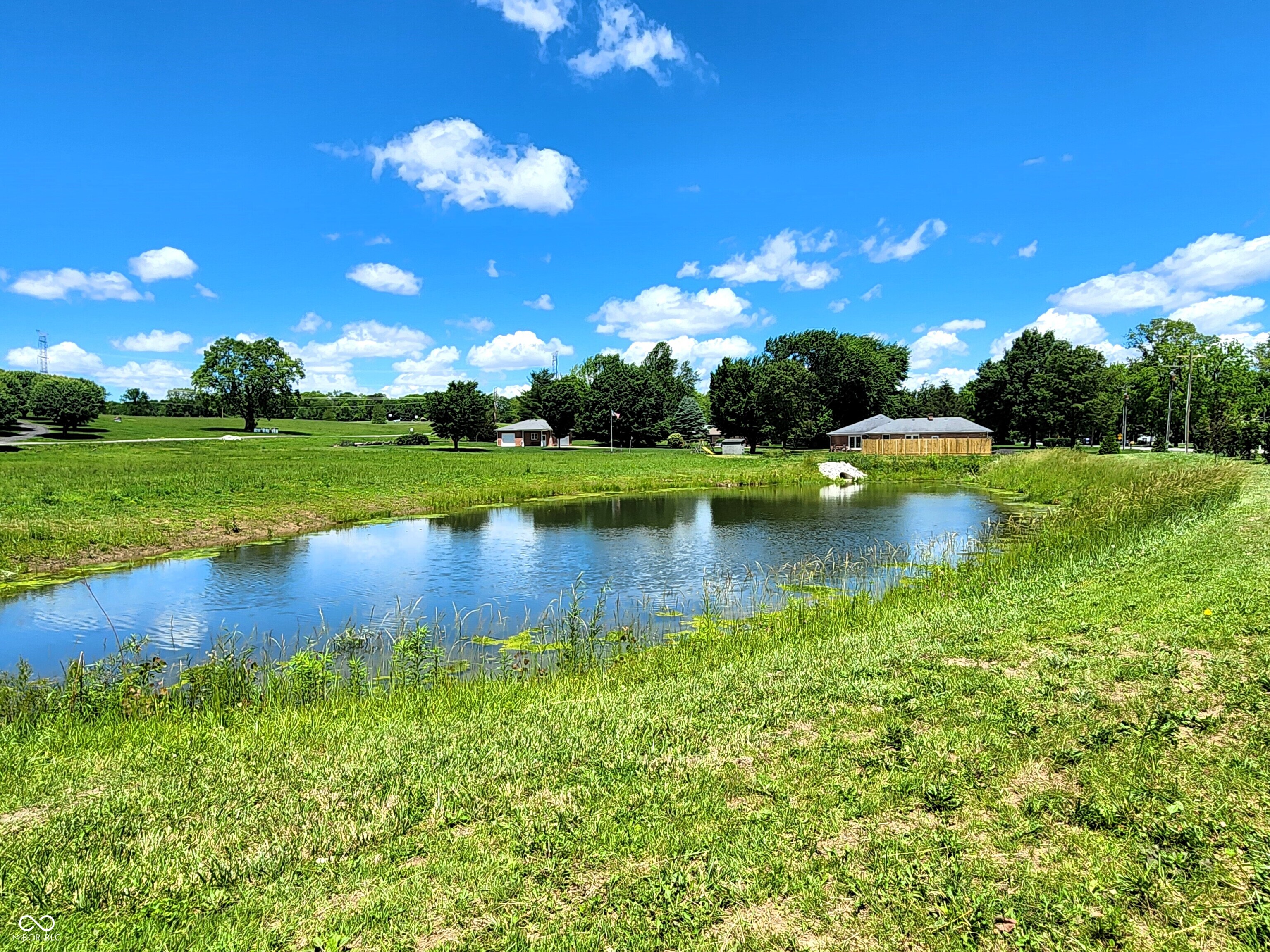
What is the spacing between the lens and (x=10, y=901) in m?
3.66

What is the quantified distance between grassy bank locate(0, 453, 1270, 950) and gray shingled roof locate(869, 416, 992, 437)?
6458cm

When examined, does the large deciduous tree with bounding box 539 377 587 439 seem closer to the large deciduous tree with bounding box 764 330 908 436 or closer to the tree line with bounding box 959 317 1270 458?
the large deciduous tree with bounding box 764 330 908 436

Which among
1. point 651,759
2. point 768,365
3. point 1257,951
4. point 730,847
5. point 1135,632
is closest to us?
point 1257,951

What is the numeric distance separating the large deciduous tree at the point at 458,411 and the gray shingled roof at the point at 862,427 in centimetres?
3900

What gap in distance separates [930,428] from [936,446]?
2464 millimetres

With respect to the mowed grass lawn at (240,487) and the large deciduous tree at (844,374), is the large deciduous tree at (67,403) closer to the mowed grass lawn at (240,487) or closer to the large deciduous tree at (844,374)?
the mowed grass lawn at (240,487)

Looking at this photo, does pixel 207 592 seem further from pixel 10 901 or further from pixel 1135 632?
pixel 1135 632

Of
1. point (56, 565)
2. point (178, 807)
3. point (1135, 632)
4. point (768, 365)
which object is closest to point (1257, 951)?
point (1135, 632)

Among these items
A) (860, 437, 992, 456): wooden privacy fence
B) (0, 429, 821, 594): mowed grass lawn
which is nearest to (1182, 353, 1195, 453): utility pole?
(860, 437, 992, 456): wooden privacy fence

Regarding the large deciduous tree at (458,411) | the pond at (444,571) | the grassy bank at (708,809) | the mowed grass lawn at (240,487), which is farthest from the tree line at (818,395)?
the grassy bank at (708,809)

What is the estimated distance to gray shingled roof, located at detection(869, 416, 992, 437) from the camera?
6750 centimetres

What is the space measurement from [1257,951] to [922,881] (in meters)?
1.42

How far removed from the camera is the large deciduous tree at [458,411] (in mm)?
69188

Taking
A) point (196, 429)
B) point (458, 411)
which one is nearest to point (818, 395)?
point (458, 411)
